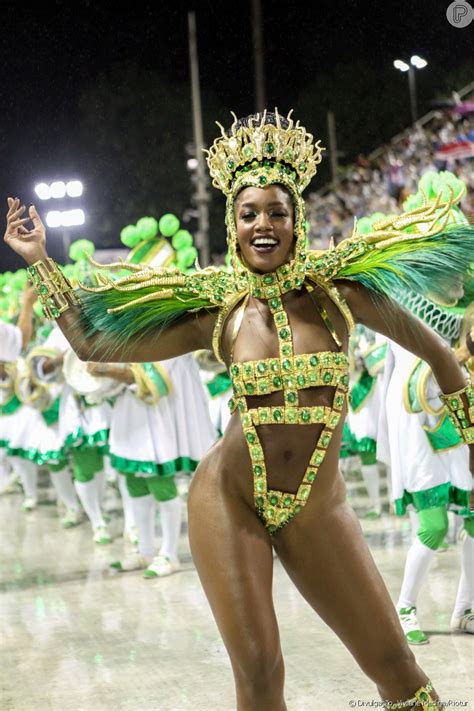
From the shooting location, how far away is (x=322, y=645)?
5137mm

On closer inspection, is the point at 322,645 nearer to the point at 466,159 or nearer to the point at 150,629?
the point at 150,629

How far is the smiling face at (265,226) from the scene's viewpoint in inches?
122

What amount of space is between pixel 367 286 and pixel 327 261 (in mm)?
142

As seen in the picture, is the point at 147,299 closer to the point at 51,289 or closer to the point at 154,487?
the point at 51,289

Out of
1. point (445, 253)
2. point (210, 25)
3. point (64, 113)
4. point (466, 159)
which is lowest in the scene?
point (445, 253)

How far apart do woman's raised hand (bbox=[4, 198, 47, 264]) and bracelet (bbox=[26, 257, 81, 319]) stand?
0.05m

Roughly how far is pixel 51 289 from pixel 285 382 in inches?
32.7

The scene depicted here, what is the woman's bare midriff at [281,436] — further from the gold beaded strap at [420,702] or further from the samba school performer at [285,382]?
the gold beaded strap at [420,702]

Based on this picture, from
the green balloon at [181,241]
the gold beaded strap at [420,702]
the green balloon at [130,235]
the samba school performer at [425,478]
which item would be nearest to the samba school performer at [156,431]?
the green balloon at [130,235]

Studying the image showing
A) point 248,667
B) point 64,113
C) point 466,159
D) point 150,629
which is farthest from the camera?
point 64,113

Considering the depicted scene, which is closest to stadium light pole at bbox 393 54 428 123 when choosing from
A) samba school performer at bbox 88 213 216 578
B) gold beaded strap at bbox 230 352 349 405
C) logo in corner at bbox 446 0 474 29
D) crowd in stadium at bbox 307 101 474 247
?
crowd in stadium at bbox 307 101 474 247

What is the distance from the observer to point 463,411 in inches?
123

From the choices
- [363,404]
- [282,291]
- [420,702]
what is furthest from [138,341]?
[363,404]

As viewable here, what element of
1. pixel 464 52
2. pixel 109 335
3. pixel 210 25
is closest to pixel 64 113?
pixel 210 25
